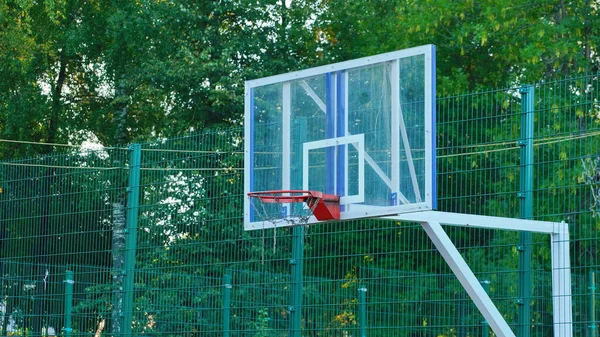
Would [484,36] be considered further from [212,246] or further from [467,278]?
[467,278]

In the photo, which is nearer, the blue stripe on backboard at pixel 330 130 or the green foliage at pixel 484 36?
the blue stripe on backboard at pixel 330 130

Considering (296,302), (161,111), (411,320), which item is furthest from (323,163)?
(161,111)

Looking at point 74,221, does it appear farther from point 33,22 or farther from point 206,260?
point 33,22

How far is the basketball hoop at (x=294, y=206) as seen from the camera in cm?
754

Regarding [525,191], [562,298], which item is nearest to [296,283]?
[525,191]

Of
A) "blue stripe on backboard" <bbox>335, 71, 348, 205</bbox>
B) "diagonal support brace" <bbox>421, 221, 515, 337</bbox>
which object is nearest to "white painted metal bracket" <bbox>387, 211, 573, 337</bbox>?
"diagonal support brace" <bbox>421, 221, 515, 337</bbox>

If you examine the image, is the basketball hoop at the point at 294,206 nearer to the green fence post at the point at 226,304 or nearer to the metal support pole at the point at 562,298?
the metal support pole at the point at 562,298

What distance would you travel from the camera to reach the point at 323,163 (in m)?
7.79

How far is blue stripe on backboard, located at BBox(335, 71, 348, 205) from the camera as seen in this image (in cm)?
761

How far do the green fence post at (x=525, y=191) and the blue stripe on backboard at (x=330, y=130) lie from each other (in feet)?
4.75

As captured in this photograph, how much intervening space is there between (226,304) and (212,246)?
80 cm

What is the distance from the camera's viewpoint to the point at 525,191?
7891mm

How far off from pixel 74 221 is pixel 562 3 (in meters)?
11.0

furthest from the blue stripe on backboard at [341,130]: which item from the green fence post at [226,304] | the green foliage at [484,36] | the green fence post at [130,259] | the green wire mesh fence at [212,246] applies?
the green foliage at [484,36]
